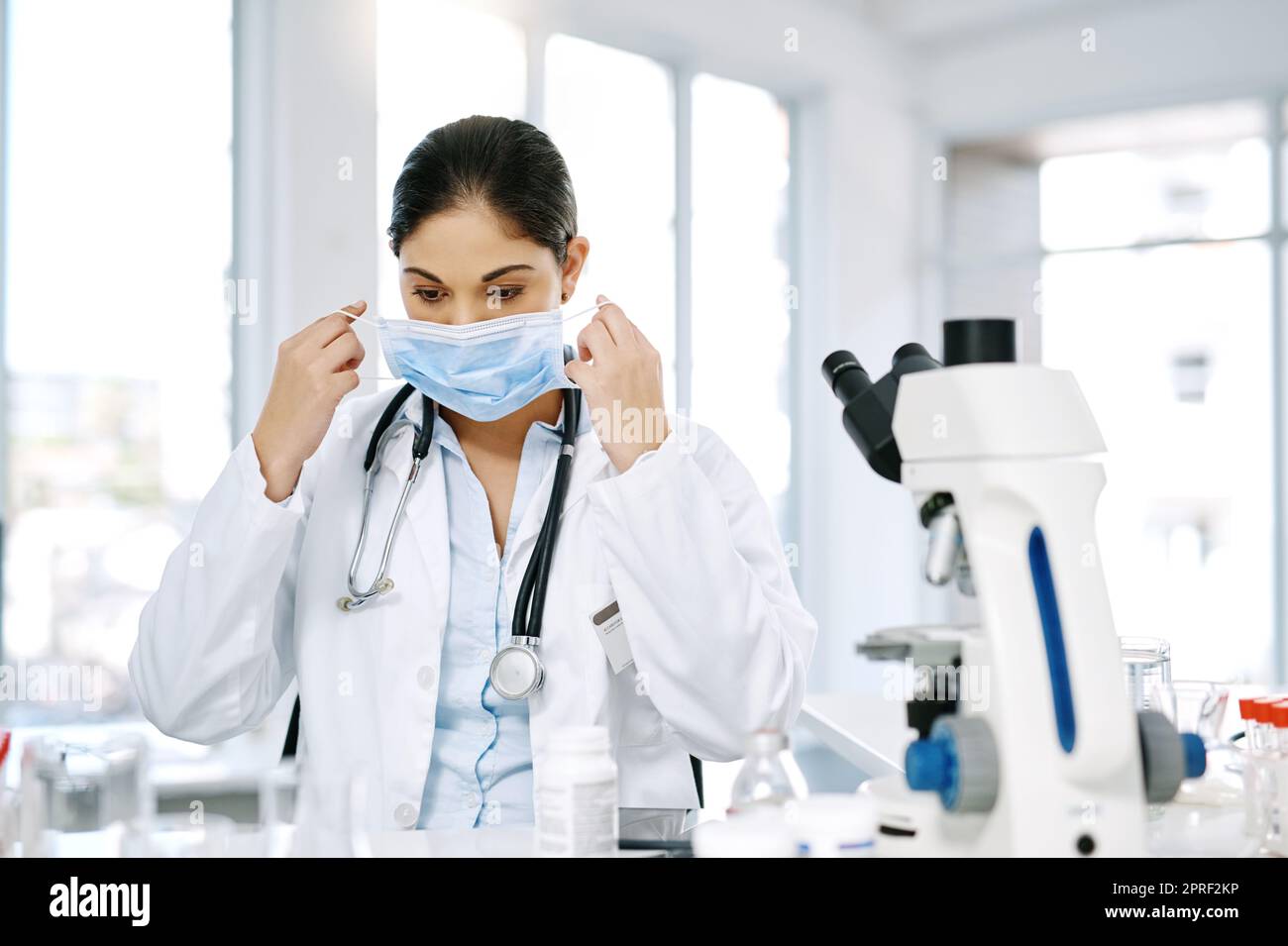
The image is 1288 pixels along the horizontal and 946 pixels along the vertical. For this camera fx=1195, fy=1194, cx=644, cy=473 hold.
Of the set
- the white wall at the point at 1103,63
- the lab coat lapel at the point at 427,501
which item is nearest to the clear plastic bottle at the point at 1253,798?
the lab coat lapel at the point at 427,501

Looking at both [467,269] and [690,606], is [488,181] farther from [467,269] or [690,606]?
[690,606]

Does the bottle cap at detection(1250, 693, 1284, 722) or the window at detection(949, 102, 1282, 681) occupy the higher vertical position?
the window at detection(949, 102, 1282, 681)

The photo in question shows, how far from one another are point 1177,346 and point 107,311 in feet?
13.6

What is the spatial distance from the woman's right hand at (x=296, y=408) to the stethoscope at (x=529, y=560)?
5.9 inches

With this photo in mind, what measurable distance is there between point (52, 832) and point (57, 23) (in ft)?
9.32

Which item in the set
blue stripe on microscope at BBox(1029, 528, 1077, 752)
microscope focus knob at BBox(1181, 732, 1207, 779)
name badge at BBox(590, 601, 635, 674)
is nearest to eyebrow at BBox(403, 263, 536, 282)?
name badge at BBox(590, 601, 635, 674)

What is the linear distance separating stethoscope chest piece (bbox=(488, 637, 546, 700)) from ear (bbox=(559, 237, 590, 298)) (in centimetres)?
55

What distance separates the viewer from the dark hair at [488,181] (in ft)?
5.13

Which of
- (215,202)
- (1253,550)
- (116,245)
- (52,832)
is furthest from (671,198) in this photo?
(52,832)

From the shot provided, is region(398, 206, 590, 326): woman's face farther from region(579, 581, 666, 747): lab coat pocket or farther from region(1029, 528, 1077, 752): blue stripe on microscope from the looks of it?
region(1029, 528, 1077, 752): blue stripe on microscope

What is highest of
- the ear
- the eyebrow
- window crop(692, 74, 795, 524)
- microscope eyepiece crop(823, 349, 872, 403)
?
window crop(692, 74, 795, 524)

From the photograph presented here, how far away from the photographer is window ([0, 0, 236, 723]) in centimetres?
317

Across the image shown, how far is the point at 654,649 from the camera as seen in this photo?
54.2 inches

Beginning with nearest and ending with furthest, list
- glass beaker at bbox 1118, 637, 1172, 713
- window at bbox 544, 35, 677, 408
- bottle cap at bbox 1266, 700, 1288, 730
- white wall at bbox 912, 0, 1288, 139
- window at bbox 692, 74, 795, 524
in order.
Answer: bottle cap at bbox 1266, 700, 1288, 730 < glass beaker at bbox 1118, 637, 1172, 713 < window at bbox 544, 35, 677, 408 < white wall at bbox 912, 0, 1288, 139 < window at bbox 692, 74, 795, 524
